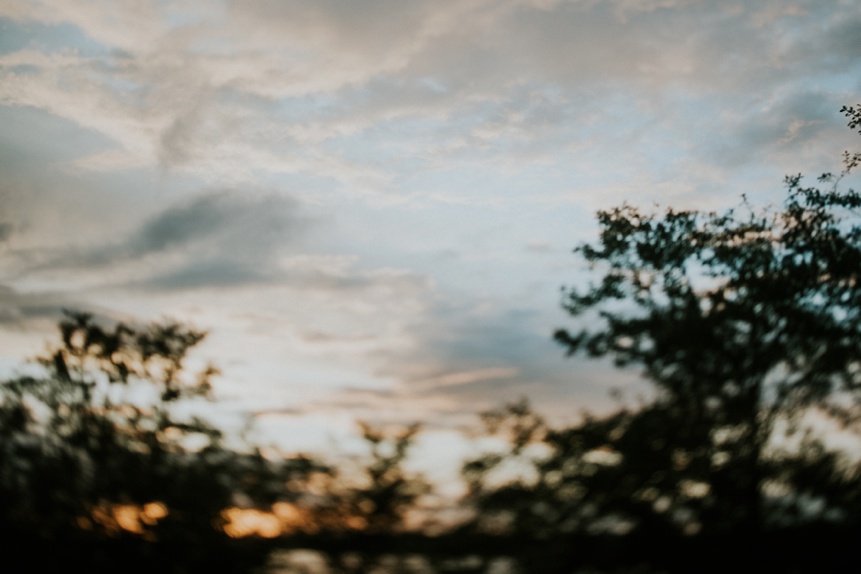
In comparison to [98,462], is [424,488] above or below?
below

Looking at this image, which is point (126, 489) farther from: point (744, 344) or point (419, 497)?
point (744, 344)

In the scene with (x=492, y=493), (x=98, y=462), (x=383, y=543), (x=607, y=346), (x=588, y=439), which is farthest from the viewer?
(x=607, y=346)

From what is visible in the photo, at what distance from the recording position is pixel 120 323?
1200cm

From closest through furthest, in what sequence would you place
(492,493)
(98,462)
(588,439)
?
(492,493) → (98,462) → (588,439)

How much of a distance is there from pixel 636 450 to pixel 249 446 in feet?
19.9

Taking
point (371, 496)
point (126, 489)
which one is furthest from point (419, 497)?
point (126, 489)

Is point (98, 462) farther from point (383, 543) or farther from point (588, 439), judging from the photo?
point (588, 439)

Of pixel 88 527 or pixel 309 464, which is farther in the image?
pixel 88 527

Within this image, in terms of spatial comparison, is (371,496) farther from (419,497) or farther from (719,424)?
(719,424)

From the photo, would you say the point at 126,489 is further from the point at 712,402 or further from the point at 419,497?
the point at 712,402

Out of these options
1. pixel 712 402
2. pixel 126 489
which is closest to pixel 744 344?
pixel 712 402

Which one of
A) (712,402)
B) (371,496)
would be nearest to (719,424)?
(712,402)

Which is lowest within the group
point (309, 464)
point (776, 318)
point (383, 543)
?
point (383, 543)

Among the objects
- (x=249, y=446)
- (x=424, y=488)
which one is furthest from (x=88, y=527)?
(x=424, y=488)
